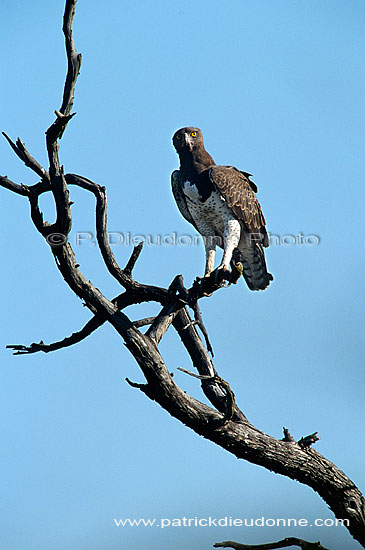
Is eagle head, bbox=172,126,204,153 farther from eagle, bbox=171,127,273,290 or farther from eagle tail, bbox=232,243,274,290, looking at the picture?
eagle tail, bbox=232,243,274,290

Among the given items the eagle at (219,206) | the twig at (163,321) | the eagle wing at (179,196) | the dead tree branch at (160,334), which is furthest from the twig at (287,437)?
the eagle wing at (179,196)

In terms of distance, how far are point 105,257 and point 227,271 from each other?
4.70ft

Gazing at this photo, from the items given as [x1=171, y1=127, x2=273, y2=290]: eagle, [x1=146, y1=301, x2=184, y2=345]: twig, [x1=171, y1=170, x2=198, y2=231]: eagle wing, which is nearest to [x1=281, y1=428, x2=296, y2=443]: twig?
[x1=146, y1=301, x2=184, y2=345]: twig

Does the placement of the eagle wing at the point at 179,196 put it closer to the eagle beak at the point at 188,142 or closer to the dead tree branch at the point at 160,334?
the eagle beak at the point at 188,142

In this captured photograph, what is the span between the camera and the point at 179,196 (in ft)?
28.7

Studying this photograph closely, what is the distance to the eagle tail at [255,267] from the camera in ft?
28.6

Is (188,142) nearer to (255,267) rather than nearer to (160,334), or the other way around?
(255,267)

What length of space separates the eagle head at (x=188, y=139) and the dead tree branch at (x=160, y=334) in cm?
241

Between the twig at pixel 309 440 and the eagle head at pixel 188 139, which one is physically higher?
the eagle head at pixel 188 139

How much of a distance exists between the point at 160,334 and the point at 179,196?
2937mm

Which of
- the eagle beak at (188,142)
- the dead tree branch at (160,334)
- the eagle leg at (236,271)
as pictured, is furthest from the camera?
the eagle beak at (188,142)

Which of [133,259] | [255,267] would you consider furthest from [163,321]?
[255,267]

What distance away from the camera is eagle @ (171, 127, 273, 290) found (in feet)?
27.0

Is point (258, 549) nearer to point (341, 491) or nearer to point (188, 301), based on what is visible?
point (341, 491)
